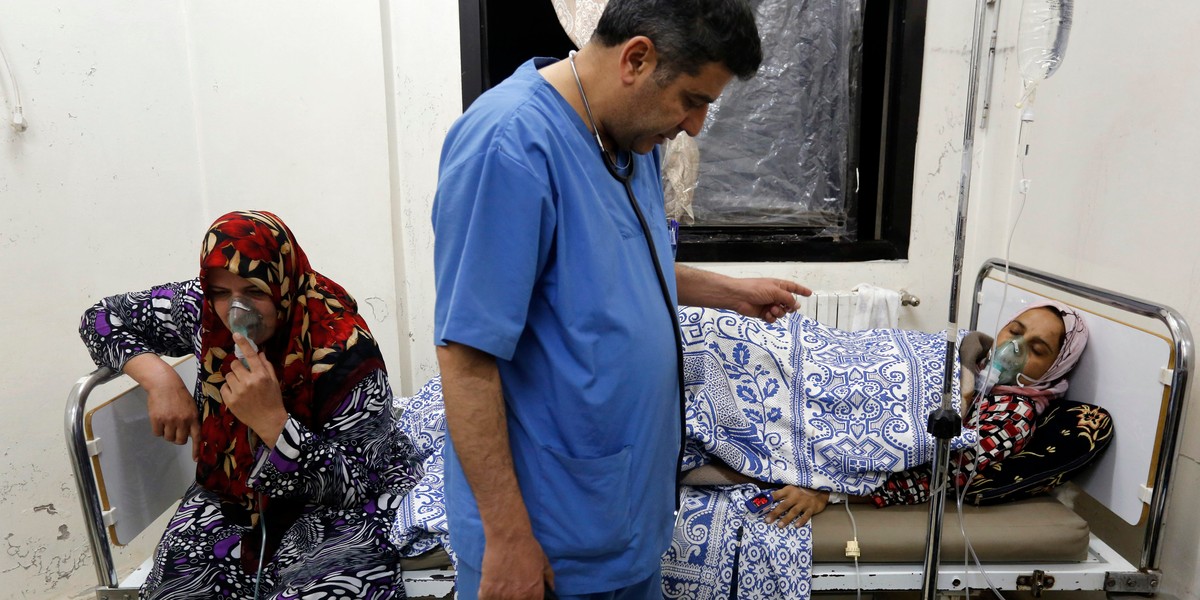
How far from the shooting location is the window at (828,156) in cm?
281

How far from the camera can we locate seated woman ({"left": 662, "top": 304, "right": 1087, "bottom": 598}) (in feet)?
5.78

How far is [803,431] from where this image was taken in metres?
1.97

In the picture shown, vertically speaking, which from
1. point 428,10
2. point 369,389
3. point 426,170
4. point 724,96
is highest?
point 428,10

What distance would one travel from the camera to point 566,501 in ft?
3.52

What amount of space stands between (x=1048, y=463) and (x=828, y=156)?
4.90ft

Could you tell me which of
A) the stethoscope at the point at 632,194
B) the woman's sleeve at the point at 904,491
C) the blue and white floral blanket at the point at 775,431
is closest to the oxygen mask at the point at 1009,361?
the blue and white floral blanket at the point at 775,431

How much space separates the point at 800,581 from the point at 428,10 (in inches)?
88.4

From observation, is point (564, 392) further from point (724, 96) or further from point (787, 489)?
point (724, 96)

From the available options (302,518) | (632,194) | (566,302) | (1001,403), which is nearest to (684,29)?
(632,194)

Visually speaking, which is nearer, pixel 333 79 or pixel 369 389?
pixel 369 389

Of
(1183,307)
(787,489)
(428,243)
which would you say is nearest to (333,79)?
(428,243)

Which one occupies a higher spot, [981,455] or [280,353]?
[280,353]

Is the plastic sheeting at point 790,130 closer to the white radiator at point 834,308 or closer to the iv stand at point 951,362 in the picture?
the white radiator at point 834,308

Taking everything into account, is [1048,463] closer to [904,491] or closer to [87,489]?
[904,491]
